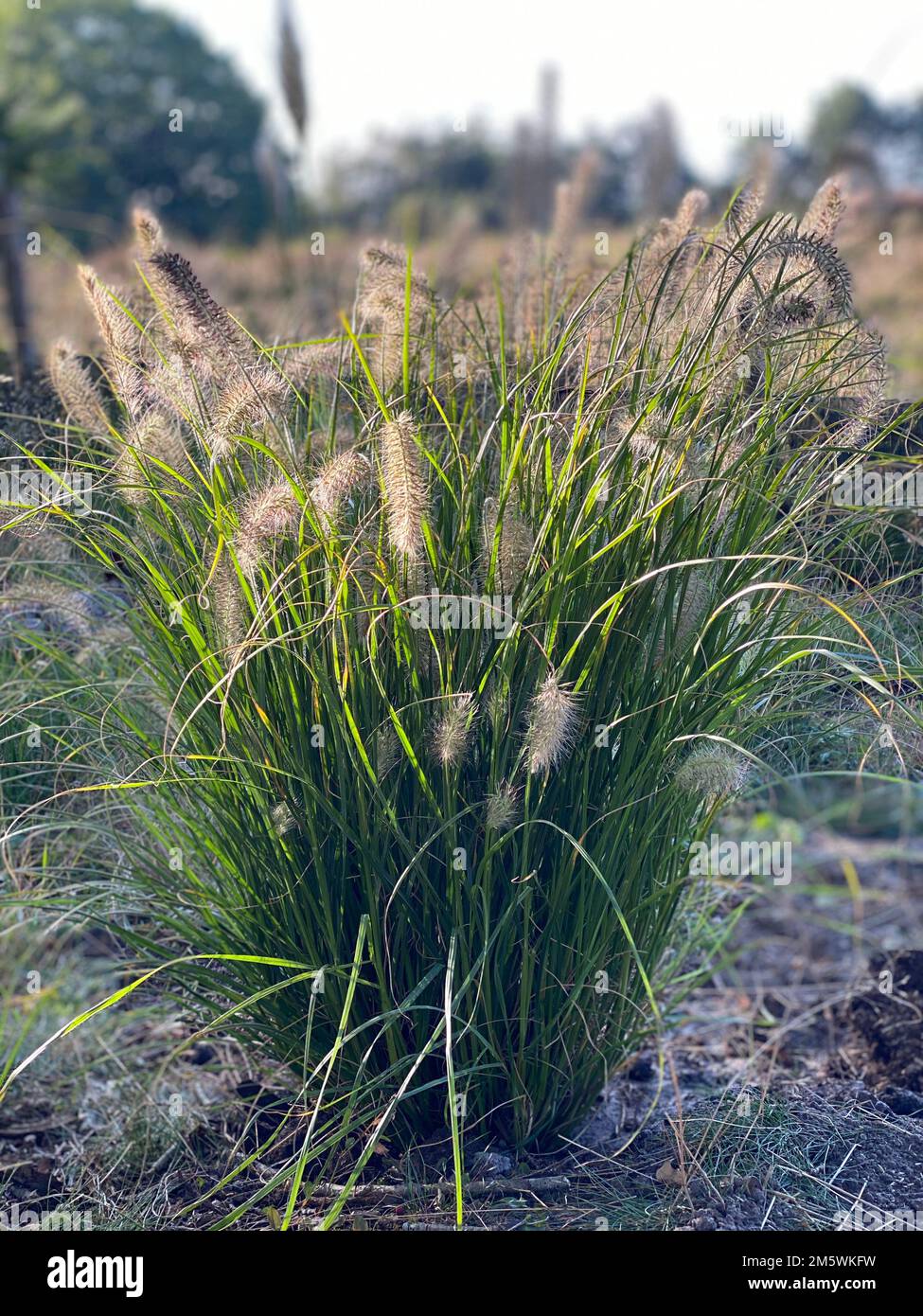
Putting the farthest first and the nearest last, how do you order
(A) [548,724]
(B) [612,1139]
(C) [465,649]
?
1. (B) [612,1139]
2. (C) [465,649]
3. (A) [548,724]

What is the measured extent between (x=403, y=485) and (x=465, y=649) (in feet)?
1.02

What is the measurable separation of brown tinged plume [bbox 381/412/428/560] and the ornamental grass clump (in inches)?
0.5

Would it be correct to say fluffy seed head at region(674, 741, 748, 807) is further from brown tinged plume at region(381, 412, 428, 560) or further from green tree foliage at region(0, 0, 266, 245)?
green tree foliage at region(0, 0, 266, 245)

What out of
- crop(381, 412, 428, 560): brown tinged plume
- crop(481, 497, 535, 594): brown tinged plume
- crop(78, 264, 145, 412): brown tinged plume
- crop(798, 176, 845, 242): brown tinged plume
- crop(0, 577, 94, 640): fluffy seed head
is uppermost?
crop(798, 176, 845, 242): brown tinged plume

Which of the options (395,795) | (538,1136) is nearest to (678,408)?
(395,795)

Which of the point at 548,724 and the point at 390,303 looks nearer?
the point at 548,724

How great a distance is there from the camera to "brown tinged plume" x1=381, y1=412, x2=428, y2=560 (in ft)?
5.46

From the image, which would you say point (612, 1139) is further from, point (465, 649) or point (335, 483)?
point (335, 483)

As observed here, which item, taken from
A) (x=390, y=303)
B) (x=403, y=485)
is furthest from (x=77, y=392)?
(x=403, y=485)

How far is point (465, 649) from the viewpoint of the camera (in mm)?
1891

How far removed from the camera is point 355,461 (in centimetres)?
180

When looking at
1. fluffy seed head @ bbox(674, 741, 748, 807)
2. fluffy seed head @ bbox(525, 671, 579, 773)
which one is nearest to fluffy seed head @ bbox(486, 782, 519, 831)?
fluffy seed head @ bbox(525, 671, 579, 773)
